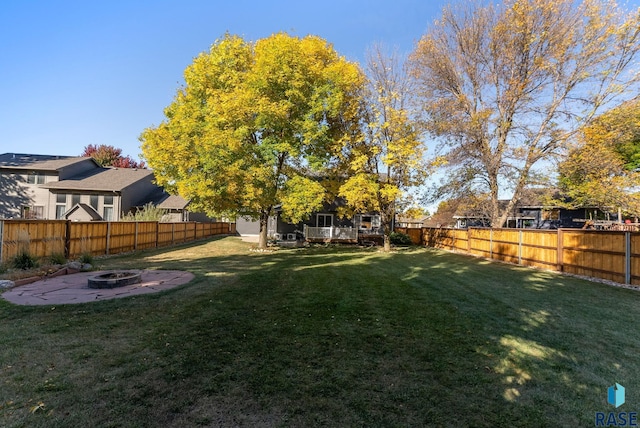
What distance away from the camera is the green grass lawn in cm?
263

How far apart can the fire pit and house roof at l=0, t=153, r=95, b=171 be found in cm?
2554

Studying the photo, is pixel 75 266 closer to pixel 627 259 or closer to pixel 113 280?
pixel 113 280

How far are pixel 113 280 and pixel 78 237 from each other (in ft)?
21.2

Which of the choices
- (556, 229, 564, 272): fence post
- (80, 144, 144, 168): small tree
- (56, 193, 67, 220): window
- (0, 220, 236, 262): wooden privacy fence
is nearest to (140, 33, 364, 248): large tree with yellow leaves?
(0, 220, 236, 262): wooden privacy fence

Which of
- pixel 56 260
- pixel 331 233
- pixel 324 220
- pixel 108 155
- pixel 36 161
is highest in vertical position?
pixel 108 155

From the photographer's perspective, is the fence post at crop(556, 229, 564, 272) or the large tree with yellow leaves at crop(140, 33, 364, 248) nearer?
the fence post at crop(556, 229, 564, 272)

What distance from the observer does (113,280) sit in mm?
7020

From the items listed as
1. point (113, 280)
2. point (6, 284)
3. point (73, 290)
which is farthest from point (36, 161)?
point (113, 280)

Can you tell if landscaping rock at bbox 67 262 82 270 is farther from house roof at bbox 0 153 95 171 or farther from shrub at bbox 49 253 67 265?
house roof at bbox 0 153 95 171

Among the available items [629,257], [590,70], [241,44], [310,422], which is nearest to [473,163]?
[590,70]

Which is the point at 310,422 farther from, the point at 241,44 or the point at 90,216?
the point at 90,216

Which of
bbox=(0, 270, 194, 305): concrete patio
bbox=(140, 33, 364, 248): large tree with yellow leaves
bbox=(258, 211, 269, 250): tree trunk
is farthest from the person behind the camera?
bbox=(258, 211, 269, 250): tree trunk

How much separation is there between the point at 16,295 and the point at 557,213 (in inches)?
1431

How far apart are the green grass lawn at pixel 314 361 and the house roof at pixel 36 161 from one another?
27.5 m
